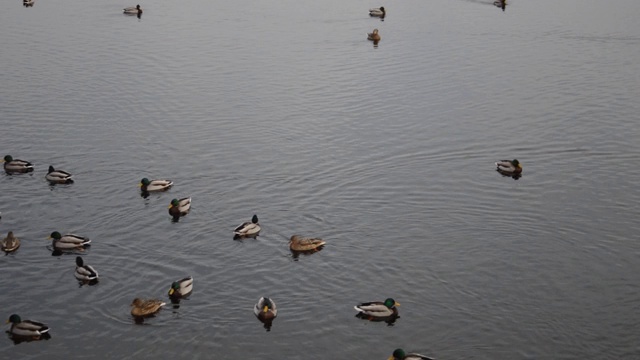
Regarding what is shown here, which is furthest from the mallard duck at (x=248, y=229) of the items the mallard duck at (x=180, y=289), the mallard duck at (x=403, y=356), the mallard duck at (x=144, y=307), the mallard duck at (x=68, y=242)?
the mallard duck at (x=403, y=356)

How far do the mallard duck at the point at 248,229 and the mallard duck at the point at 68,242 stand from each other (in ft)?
19.6

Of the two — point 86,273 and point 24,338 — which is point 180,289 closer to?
point 86,273

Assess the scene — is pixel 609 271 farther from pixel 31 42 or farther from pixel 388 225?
pixel 31 42

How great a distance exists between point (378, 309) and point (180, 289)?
6.90 meters

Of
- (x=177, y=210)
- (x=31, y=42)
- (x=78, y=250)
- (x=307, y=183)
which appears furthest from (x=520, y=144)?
(x=31, y=42)

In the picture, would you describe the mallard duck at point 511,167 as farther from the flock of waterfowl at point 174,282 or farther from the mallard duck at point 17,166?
the mallard duck at point 17,166

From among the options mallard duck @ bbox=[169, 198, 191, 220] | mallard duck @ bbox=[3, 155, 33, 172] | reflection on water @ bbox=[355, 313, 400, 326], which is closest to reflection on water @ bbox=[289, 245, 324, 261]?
reflection on water @ bbox=[355, 313, 400, 326]

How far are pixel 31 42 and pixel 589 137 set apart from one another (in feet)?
139

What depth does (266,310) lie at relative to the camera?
29.8 meters

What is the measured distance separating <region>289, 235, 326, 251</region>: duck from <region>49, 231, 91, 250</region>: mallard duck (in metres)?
8.14

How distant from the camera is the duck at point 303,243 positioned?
34500 millimetres

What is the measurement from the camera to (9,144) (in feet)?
154

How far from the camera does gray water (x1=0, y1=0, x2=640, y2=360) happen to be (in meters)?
29.8

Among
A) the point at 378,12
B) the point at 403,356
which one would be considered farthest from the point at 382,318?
the point at 378,12
